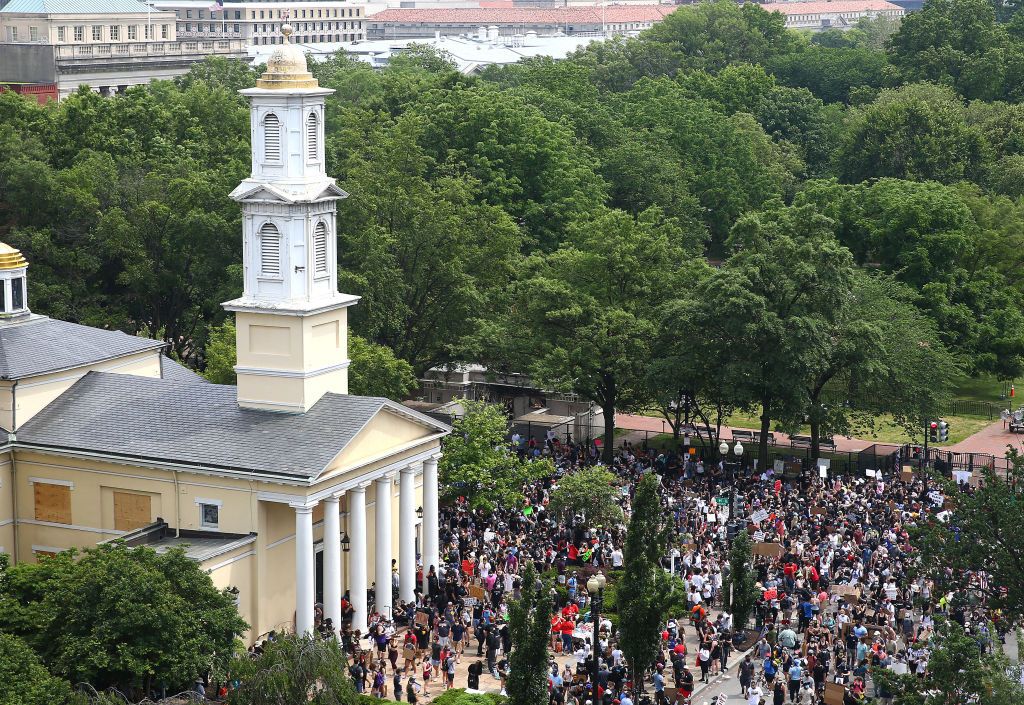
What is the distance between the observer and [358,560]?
48438 millimetres

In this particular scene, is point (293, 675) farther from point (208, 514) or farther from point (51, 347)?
point (51, 347)

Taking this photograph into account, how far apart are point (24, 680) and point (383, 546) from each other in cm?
1457

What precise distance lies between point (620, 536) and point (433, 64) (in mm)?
95862

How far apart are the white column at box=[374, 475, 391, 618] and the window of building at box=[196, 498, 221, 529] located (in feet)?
15.4

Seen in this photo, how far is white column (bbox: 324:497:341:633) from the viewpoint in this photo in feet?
157

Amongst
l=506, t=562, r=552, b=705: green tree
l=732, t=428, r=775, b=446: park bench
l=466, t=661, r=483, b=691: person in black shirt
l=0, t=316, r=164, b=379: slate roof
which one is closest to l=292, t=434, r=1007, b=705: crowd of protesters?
l=466, t=661, r=483, b=691: person in black shirt

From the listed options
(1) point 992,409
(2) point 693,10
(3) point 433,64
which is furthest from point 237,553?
(2) point 693,10

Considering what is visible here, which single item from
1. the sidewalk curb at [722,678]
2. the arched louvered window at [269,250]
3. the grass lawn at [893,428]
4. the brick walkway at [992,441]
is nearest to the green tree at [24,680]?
the arched louvered window at [269,250]

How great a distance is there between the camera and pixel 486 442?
2306 inches

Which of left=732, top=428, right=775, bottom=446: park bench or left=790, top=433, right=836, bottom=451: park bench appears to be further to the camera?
left=732, top=428, right=775, bottom=446: park bench

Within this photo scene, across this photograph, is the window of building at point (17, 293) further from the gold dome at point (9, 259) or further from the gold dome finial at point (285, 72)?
the gold dome finial at point (285, 72)

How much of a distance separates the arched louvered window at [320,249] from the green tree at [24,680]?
1581 centimetres

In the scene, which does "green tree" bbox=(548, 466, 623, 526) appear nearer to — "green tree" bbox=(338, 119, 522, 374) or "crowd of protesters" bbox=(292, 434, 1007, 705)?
"crowd of protesters" bbox=(292, 434, 1007, 705)

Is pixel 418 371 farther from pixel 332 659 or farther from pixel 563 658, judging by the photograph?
pixel 332 659
